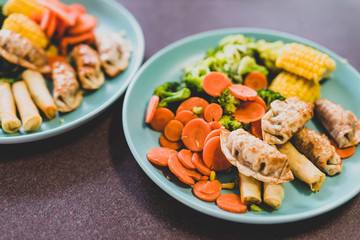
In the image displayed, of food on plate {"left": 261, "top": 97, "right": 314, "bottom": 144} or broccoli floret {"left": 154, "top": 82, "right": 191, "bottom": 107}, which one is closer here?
food on plate {"left": 261, "top": 97, "right": 314, "bottom": 144}

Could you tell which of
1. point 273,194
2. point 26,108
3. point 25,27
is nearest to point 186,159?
point 273,194

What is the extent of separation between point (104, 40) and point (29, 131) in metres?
1.25

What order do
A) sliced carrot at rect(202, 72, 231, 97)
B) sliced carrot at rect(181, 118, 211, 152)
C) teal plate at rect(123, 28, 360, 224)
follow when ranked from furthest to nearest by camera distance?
sliced carrot at rect(202, 72, 231, 97), sliced carrot at rect(181, 118, 211, 152), teal plate at rect(123, 28, 360, 224)

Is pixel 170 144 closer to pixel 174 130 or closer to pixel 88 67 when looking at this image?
pixel 174 130

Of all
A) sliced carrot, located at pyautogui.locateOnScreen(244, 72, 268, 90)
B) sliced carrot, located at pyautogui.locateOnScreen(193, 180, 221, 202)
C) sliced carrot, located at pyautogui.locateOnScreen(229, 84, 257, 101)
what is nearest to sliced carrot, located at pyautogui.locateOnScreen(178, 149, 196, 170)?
sliced carrot, located at pyautogui.locateOnScreen(193, 180, 221, 202)

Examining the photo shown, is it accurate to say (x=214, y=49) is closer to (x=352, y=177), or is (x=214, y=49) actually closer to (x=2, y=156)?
(x=352, y=177)

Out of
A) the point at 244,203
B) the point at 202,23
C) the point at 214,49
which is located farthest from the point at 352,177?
the point at 202,23

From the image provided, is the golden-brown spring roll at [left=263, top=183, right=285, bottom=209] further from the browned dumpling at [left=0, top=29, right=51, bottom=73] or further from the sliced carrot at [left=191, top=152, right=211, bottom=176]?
the browned dumpling at [left=0, top=29, right=51, bottom=73]

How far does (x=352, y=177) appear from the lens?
208cm

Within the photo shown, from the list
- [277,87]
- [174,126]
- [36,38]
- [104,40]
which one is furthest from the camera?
[104,40]

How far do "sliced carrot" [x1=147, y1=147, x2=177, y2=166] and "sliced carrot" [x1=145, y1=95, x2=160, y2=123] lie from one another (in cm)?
29

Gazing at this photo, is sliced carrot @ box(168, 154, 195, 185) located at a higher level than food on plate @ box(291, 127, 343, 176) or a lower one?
lower

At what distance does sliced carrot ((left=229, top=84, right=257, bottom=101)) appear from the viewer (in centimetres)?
233

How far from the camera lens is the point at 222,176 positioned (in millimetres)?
2174
